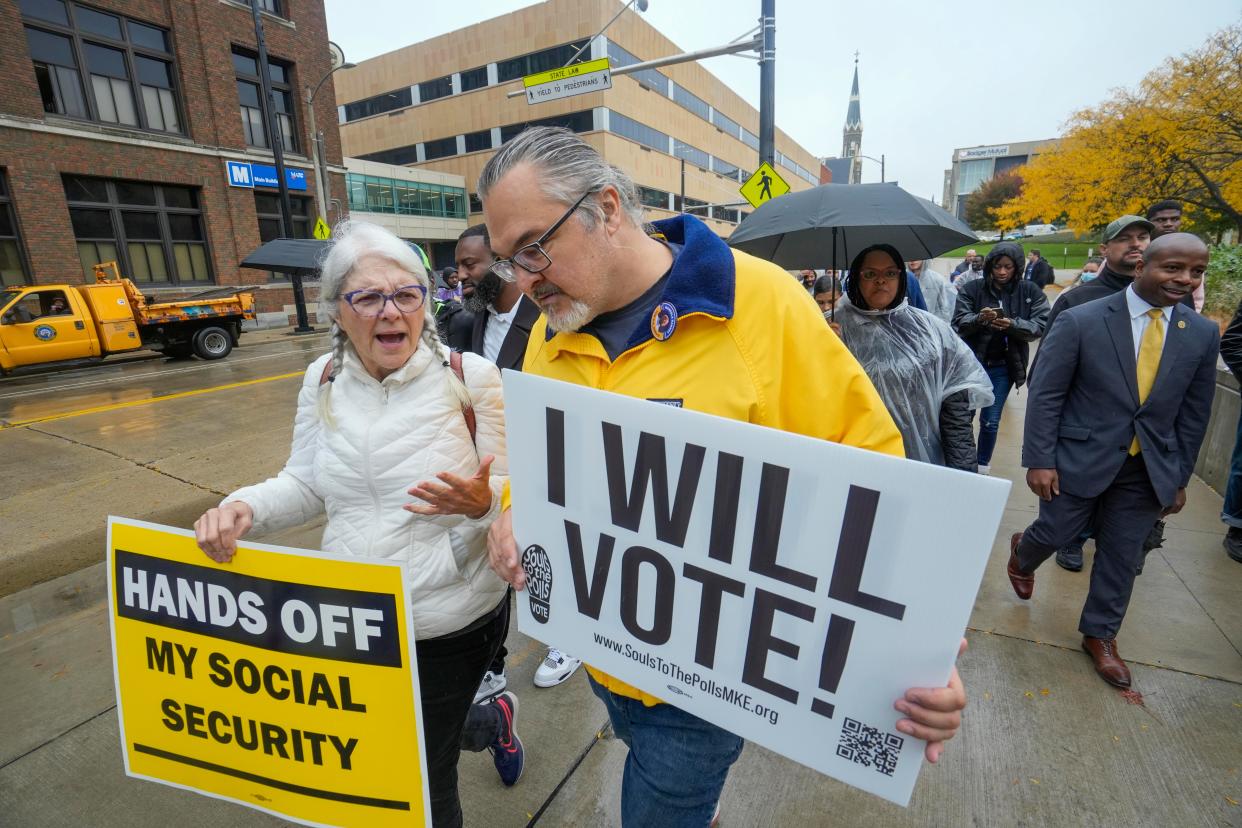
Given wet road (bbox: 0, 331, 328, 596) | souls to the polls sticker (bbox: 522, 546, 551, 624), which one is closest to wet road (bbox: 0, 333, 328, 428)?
wet road (bbox: 0, 331, 328, 596)

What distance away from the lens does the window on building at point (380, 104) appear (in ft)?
133

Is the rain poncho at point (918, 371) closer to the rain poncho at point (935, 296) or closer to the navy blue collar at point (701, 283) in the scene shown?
the navy blue collar at point (701, 283)

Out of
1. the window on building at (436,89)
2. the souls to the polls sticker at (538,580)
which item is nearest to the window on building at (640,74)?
the window on building at (436,89)

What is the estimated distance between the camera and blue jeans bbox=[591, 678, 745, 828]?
1369 millimetres

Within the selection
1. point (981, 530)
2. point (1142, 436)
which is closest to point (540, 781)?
point (981, 530)

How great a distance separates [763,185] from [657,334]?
743 cm

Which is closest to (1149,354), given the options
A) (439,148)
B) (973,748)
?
(973,748)

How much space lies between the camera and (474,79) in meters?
37.5

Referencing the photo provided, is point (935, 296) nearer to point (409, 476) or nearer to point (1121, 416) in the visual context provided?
point (1121, 416)

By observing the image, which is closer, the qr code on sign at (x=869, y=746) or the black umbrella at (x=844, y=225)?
the qr code on sign at (x=869, y=746)

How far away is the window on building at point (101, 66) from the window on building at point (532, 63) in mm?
21479

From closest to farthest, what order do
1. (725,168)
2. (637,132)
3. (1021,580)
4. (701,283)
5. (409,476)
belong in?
(701,283) → (409,476) → (1021,580) → (637,132) → (725,168)

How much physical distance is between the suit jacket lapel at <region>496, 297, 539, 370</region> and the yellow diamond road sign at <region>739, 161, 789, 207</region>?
5.81 m

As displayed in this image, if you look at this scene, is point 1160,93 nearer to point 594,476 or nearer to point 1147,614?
point 1147,614
